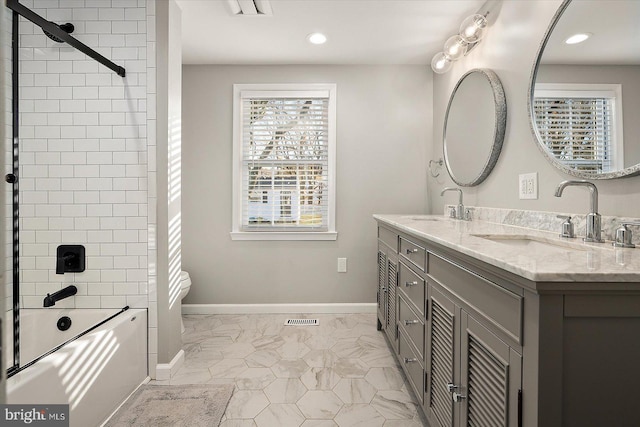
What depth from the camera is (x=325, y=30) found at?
2.49m

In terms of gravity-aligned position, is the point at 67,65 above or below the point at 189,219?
above

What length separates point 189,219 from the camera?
3121 millimetres

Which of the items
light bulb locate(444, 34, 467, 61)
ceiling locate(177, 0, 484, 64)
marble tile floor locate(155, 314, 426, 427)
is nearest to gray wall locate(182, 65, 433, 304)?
ceiling locate(177, 0, 484, 64)

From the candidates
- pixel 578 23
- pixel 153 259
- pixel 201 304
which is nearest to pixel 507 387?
pixel 578 23

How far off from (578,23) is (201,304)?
328 cm

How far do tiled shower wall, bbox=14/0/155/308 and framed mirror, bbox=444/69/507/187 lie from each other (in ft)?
6.76

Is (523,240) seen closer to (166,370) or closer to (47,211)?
(166,370)

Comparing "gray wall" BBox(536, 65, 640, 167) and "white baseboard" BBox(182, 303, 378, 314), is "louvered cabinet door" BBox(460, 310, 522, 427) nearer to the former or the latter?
"gray wall" BBox(536, 65, 640, 167)

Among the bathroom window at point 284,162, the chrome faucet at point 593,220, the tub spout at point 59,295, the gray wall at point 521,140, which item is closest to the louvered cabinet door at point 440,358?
the chrome faucet at point 593,220

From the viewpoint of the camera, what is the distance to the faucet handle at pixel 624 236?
1086 mm

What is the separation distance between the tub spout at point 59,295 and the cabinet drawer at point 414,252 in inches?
77.4

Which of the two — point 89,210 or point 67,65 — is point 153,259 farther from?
point 67,65

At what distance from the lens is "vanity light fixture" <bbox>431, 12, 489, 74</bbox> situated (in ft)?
6.77

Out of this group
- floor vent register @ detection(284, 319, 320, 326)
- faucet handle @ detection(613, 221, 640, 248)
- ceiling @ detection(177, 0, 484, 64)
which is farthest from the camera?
floor vent register @ detection(284, 319, 320, 326)
